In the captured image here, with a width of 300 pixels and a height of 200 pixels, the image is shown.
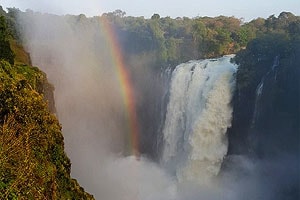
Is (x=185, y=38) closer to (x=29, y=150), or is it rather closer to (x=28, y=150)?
(x=29, y=150)

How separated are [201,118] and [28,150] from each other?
1745 cm

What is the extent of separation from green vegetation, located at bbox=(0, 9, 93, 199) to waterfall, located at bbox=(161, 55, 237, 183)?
44.5 feet

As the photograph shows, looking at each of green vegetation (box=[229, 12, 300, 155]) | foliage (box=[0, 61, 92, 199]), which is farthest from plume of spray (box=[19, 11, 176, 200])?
foliage (box=[0, 61, 92, 199])

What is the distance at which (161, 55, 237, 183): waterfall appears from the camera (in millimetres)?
24828

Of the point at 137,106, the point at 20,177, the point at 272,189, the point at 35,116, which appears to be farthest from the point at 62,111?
the point at 20,177

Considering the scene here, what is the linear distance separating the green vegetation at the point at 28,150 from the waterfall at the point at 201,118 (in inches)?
534

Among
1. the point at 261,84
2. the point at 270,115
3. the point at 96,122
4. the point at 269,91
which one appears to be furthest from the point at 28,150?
the point at 96,122

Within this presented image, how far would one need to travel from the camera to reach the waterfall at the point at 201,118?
24828 millimetres

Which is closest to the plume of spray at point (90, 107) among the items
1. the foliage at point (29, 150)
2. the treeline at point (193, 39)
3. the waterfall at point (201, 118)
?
the waterfall at point (201, 118)

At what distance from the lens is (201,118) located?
25.3m

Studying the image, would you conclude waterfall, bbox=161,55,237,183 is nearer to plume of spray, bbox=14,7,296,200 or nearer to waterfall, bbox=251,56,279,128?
plume of spray, bbox=14,7,296,200

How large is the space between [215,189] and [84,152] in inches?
441

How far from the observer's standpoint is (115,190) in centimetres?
2498

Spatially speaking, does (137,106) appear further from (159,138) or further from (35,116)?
(35,116)
